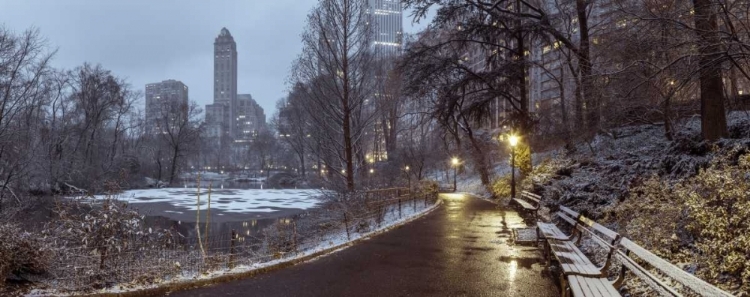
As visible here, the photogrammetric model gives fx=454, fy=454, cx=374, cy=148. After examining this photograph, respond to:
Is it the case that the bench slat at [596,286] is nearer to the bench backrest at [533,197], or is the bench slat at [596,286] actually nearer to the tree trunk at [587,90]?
the tree trunk at [587,90]

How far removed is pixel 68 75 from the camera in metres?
42.4

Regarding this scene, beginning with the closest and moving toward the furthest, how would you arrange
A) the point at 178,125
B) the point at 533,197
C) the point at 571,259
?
the point at 571,259 < the point at 533,197 < the point at 178,125

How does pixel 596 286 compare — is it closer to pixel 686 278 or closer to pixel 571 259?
pixel 571 259

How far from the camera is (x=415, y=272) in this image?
7.71 meters

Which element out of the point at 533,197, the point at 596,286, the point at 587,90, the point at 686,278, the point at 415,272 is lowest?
the point at 415,272

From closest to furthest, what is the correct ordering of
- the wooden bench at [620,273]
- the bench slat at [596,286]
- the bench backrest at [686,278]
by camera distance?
1. the bench backrest at [686,278]
2. the wooden bench at [620,273]
3. the bench slat at [596,286]

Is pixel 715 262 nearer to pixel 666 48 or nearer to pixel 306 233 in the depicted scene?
pixel 666 48

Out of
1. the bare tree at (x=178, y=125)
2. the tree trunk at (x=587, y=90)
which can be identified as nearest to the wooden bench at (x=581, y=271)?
the tree trunk at (x=587, y=90)

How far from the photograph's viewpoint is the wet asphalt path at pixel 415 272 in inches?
261

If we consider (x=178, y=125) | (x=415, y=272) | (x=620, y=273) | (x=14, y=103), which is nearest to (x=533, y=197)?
(x=415, y=272)

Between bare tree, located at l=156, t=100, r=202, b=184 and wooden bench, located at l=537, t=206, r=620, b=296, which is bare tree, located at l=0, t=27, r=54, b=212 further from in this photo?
bare tree, located at l=156, t=100, r=202, b=184

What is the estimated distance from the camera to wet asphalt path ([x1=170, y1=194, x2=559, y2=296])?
664 cm

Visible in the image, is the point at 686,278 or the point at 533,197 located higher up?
the point at 533,197

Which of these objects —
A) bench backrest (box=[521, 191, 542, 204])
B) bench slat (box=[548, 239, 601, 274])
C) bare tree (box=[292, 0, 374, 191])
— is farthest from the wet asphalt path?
bare tree (box=[292, 0, 374, 191])
